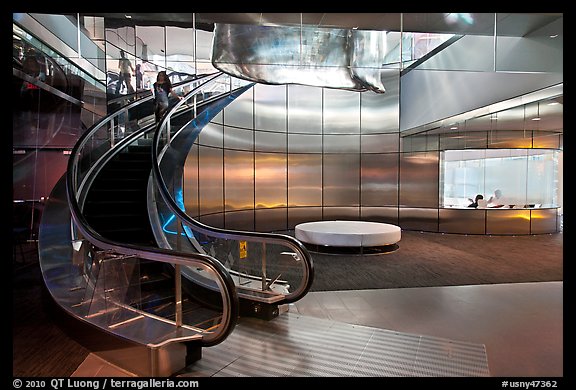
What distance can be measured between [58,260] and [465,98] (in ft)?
29.1

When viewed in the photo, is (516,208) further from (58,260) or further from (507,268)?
(58,260)

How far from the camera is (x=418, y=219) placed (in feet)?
41.3

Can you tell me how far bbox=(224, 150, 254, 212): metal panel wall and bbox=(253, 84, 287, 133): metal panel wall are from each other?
3.72 ft

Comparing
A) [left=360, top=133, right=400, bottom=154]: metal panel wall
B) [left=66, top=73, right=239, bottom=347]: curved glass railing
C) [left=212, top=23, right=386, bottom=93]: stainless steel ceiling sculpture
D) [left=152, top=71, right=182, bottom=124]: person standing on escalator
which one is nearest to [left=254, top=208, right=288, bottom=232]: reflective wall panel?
[left=360, top=133, right=400, bottom=154]: metal panel wall

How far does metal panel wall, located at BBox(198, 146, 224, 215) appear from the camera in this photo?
8.73 m

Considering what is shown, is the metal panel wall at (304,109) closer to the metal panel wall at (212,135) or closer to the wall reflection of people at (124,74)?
the metal panel wall at (212,135)

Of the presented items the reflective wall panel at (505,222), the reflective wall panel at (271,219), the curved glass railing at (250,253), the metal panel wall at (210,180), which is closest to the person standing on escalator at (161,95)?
the metal panel wall at (210,180)

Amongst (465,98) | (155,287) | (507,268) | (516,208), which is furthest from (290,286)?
(516,208)

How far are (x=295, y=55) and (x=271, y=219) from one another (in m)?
6.26

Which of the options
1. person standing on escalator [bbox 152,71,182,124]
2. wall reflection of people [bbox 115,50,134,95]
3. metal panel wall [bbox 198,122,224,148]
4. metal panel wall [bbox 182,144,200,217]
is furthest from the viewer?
wall reflection of people [bbox 115,50,134,95]

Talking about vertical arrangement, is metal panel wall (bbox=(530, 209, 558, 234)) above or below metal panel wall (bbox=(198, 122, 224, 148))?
below

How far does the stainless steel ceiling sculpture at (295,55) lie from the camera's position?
6.27 meters

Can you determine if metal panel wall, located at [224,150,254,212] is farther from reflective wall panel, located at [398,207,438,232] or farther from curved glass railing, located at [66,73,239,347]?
curved glass railing, located at [66,73,239,347]

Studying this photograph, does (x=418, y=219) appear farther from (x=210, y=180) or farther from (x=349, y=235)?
(x=210, y=180)
